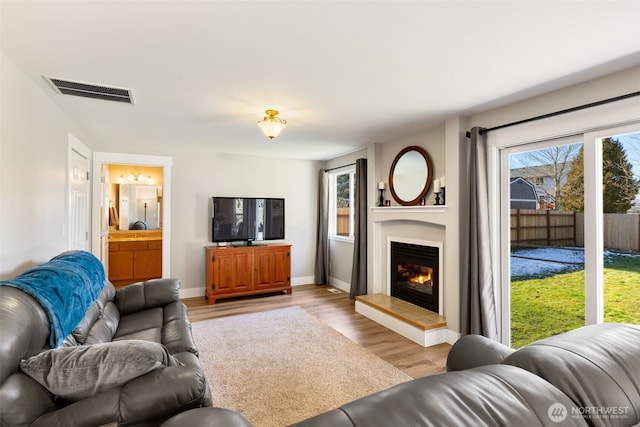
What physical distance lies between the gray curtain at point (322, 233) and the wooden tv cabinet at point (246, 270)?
747 millimetres

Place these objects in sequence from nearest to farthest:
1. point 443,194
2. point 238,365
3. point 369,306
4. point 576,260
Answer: point 576,260
point 238,365
point 443,194
point 369,306

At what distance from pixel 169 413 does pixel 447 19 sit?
2.27 metres

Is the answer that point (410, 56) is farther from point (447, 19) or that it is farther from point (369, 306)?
point (369, 306)

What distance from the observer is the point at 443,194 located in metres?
3.58

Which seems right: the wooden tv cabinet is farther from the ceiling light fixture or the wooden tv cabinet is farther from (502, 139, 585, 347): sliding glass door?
(502, 139, 585, 347): sliding glass door

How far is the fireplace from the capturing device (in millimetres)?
3796

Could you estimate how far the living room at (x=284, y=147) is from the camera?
2.00 meters

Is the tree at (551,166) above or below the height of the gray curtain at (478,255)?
above

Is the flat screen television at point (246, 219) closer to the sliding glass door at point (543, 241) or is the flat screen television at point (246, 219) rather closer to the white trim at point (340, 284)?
the white trim at point (340, 284)

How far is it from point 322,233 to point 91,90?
4100mm

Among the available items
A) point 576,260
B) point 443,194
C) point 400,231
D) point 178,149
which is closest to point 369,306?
point 400,231

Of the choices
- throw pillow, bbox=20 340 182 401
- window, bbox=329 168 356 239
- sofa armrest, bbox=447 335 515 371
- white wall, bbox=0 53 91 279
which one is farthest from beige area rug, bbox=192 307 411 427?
window, bbox=329 168 356 239

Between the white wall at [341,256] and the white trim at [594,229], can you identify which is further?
the white wall at [341,256]

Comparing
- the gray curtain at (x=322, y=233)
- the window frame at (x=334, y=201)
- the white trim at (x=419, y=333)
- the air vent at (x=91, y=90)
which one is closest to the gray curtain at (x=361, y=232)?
the window frame at (x=334, y=201)
